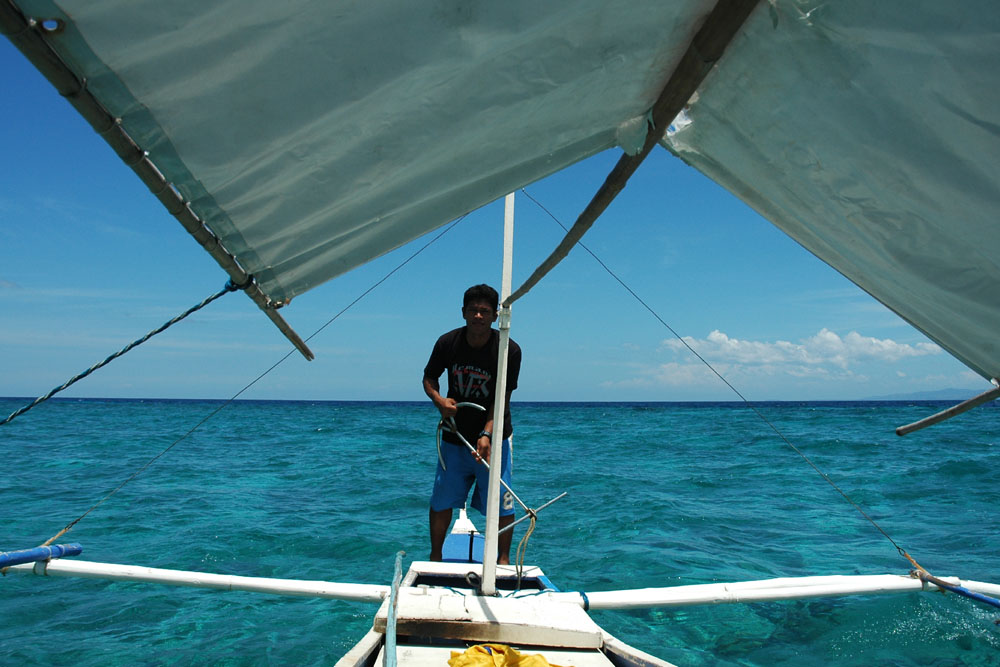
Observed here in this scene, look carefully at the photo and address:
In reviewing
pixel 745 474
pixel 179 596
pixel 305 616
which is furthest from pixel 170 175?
pixel 745 474

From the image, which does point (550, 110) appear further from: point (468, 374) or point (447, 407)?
point (468, 374)

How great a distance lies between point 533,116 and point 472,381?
8.41ft

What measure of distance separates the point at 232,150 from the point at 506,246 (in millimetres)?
2425

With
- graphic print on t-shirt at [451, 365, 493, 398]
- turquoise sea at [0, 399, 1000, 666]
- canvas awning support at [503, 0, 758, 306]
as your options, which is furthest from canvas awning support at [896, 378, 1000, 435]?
turquoise sea at [0, 399, 1000, 666]

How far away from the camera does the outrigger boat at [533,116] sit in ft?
3.29

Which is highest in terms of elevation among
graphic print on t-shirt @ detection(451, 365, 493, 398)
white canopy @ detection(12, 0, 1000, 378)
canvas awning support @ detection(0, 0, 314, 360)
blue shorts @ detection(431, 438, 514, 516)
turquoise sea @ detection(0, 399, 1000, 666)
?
white canopy @ detection(12, 0, 1000, 378)

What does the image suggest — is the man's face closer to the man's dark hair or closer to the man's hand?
the man's dark hair

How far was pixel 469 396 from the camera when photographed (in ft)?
13.2

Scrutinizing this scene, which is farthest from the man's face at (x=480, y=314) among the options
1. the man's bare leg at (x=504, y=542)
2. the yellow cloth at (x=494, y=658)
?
the yellow cloth at (x=494, y=658)

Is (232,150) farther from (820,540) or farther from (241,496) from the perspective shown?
(241,496)

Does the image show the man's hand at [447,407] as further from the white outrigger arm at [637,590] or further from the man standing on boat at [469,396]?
the white outrigger arm at [637,590]

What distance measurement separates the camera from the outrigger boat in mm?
1003

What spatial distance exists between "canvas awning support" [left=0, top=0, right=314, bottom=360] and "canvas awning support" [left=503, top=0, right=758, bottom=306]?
1081 mm

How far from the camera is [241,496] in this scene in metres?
10.9
